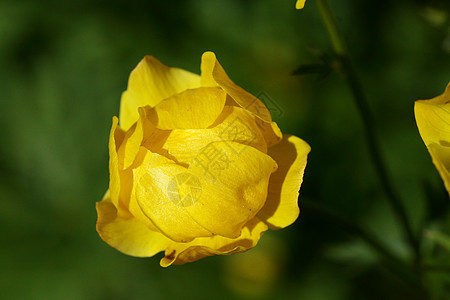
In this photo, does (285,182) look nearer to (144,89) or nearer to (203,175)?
(203,175)

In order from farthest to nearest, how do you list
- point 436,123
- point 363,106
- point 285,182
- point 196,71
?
point 196,71
point 363,106
point 285,182
point 436,123

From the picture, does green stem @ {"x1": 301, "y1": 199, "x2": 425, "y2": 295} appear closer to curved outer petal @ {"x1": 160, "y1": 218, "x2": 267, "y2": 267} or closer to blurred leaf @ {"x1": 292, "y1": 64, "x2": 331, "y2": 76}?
curved outer petal @ {"x1": 160, "y1": 218, "x2": 267, "y2": 267}

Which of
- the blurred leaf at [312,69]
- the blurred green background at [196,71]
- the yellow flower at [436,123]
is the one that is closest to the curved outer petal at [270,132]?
the blurred leaf at [312,69]

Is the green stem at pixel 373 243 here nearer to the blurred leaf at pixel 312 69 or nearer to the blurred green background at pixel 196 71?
the blurred leaf at pixel 312 69

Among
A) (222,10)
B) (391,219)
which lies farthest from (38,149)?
(391,219)

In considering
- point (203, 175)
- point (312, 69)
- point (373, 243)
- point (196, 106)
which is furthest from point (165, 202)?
point (373, 243)

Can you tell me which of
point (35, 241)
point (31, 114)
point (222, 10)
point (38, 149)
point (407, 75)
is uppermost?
point (222, 10)

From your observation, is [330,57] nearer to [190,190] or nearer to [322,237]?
[190,190]
